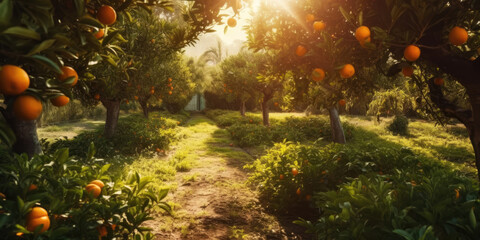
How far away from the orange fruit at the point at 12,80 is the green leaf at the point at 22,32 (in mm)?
147

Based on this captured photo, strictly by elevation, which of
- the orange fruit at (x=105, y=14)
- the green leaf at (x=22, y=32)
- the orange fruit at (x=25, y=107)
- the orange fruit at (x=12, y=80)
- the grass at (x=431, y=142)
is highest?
the orange fruit at (x=105, y=14)

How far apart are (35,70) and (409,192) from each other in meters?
2.87

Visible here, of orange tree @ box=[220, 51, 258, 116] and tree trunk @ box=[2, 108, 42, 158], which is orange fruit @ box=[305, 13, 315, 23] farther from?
orange tree @ box=[220, 51, 258, 116]

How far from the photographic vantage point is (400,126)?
14516 mm

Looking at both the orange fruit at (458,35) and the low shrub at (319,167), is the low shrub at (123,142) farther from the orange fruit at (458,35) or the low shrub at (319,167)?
the orange fruit at (458,35)

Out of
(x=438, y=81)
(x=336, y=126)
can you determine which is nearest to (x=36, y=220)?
(x=438, y=81)

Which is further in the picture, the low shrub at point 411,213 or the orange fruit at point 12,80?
the low shrub at point 411,213

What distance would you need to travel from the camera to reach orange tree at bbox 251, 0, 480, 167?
206 cm

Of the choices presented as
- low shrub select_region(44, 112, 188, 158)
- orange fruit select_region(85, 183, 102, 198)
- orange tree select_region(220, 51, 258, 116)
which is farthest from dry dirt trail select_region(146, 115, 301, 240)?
orange tree select_region(220, 51, 258, 116)

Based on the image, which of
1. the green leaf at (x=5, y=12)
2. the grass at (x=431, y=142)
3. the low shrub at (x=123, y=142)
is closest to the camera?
the green leaf at (x=5, y=12)

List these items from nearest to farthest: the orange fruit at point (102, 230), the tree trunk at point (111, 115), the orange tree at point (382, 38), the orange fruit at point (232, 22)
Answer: the orange fruit at point (102, 230)
the orange tree at point (382, 38)
the orange fruit at point (232, 22)
the tree trunk at point (111, 115)

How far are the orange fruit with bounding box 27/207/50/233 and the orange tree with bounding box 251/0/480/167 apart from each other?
235 cm

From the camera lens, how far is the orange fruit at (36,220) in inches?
55.0

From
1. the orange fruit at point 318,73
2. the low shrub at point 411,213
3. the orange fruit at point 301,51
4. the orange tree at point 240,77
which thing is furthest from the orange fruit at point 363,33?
the orange tree at point 240,77
